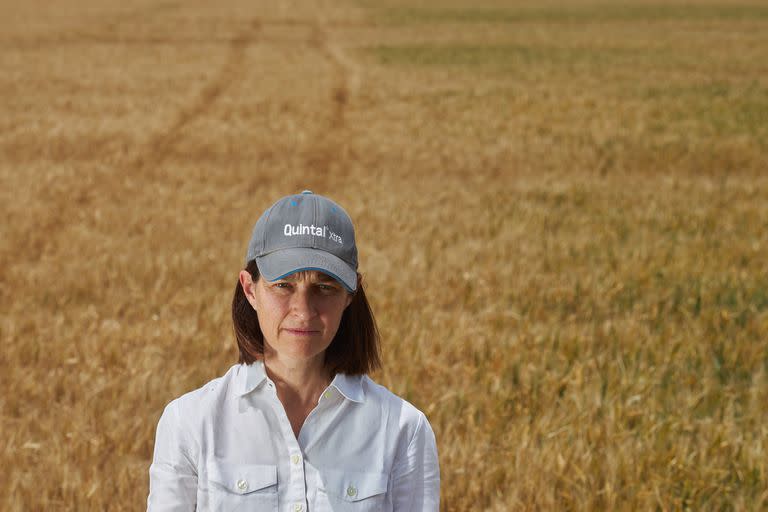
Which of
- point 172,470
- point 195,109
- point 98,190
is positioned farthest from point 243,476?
point 195,109

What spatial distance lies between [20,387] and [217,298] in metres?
1.49

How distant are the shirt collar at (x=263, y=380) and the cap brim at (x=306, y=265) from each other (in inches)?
7.8

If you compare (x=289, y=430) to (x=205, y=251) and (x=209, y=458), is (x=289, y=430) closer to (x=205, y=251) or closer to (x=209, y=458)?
(x=209, y=458)

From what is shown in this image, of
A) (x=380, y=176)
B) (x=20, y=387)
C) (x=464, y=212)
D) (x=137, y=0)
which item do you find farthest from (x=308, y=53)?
(x=137, y=0)

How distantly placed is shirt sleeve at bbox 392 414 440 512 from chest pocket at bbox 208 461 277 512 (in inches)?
10.6

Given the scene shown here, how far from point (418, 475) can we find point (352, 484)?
16cm

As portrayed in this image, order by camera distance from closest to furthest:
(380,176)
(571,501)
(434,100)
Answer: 1. (571,501)
2. (380,176)
3. (434,100)

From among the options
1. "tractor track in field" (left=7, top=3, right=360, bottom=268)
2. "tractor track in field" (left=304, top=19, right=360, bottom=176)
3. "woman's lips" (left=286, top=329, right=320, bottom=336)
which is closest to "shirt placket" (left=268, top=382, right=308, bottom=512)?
"woman's lips" (left=286, top=329, right=320, bottom=336)

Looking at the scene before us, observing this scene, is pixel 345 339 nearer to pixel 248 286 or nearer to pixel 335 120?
pixel 248 286

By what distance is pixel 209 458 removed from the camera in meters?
1.84

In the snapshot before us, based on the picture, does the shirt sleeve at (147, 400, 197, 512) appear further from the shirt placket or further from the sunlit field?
the sunlit field

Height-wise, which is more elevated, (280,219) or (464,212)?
(464,212)

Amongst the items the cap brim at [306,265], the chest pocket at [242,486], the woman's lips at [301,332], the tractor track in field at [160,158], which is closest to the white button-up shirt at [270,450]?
the chest pocket at [242,486]

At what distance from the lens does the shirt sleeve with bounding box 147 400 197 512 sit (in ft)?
6.09
